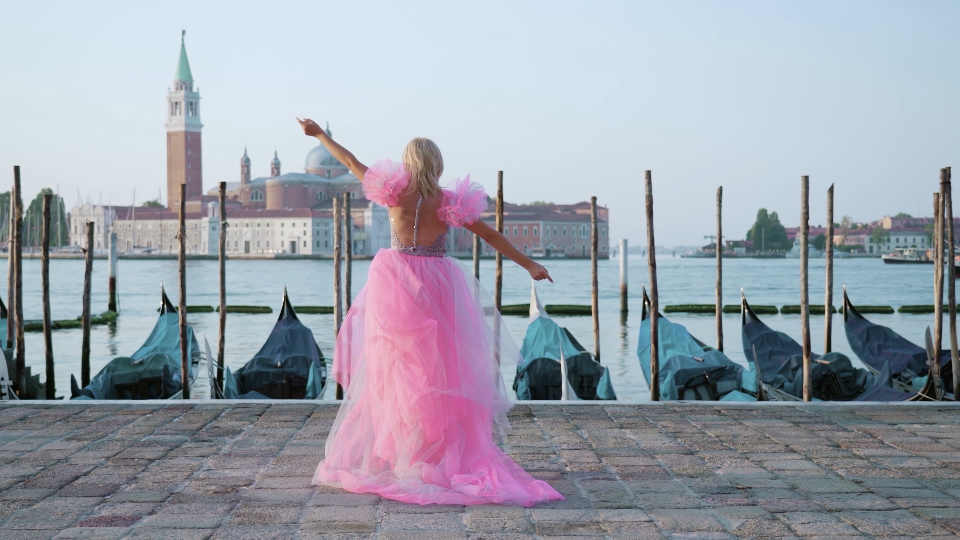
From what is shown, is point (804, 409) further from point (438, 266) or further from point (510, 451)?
point (438, 266)

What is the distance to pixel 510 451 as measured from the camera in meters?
2.93

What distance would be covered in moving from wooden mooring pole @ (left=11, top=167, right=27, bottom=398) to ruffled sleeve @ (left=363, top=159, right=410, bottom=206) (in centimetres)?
349

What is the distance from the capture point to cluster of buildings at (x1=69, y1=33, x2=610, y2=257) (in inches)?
2354

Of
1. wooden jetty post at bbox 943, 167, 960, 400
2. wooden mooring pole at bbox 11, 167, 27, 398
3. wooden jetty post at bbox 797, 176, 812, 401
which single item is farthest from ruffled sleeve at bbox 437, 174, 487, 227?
wooden mooring pole at bbox 11, 167, 27, 398

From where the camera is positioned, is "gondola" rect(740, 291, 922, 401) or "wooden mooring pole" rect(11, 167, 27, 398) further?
"wooden mooring pole" rect(11, 167, 27, 398)

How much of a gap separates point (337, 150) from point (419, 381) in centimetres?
64

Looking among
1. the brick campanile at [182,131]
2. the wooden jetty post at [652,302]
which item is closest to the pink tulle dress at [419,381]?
the wooden jetty post at [652,302]

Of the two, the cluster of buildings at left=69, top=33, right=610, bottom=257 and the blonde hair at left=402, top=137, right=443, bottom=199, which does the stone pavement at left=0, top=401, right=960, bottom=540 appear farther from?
the cluster of buildings at left=69, top=33, right=610, bottom=257

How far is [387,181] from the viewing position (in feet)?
7.93

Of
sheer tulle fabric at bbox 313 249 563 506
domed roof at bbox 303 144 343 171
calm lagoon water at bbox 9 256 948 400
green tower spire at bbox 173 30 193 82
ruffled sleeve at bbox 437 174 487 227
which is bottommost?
calm lagoon water at bbox 9 256 948 400

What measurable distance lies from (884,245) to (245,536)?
79955 millimetres

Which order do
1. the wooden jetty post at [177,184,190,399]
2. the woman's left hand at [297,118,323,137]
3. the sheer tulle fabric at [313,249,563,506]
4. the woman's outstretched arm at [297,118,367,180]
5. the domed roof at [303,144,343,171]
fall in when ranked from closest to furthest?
the sheer tulle fabric at [313,249,563,506] → the woman's outstretched arm at [297,118,367,180] → the woman's left hand at [297,118,323,137] → the wooden jetty post at [177,184,190,399] → the domed roof at [303,144,343,171]

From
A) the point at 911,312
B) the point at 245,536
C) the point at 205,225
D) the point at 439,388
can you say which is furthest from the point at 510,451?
the point at 205,225

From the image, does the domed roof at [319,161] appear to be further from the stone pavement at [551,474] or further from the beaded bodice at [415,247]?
the beaded bodice at [415,247]
